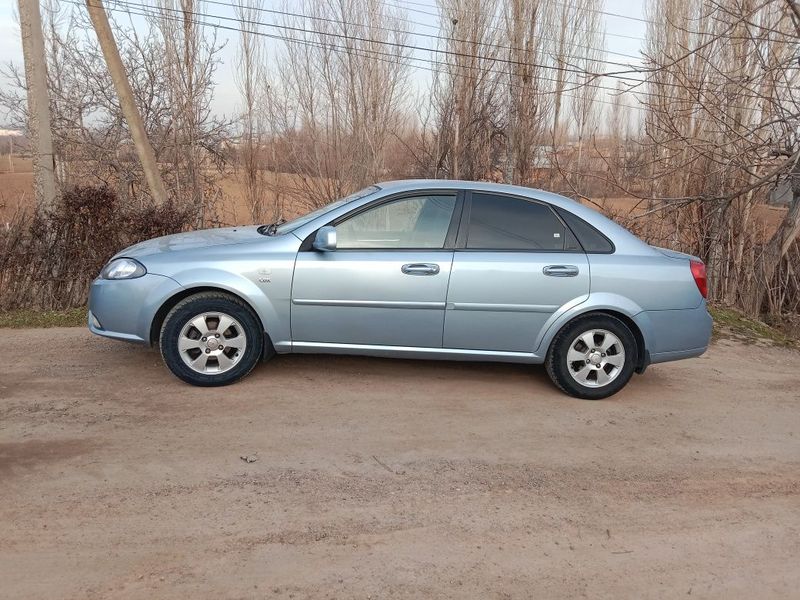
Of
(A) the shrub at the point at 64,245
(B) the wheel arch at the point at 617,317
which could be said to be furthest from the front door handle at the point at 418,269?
(A) the shrub at the point at 64,245

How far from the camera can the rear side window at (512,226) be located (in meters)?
5.05

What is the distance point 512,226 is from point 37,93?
22.6ft

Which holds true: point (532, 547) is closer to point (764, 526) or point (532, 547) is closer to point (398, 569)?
point (398, 569)

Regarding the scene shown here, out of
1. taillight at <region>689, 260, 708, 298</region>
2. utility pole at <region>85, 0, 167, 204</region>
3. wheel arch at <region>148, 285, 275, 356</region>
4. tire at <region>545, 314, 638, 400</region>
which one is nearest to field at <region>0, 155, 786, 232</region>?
utility pole at <region>85, 0, 167, 204</region>

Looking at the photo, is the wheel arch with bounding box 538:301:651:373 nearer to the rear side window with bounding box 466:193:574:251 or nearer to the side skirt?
the side skirt

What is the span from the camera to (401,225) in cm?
511

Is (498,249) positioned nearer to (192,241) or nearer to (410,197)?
(410,197)

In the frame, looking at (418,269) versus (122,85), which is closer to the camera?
(418,269)

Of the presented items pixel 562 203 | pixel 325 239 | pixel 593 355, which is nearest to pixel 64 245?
pixel 325 239

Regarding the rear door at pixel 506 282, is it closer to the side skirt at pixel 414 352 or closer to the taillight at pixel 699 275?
the side skirt at pixel 414 352

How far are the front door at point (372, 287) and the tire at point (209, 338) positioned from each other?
1.25ft

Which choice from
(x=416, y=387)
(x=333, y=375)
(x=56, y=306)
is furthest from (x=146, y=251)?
(x=56, y=306)

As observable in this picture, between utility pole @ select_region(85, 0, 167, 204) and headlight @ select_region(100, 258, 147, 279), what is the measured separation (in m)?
5.28

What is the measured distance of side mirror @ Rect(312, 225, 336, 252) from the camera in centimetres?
477
